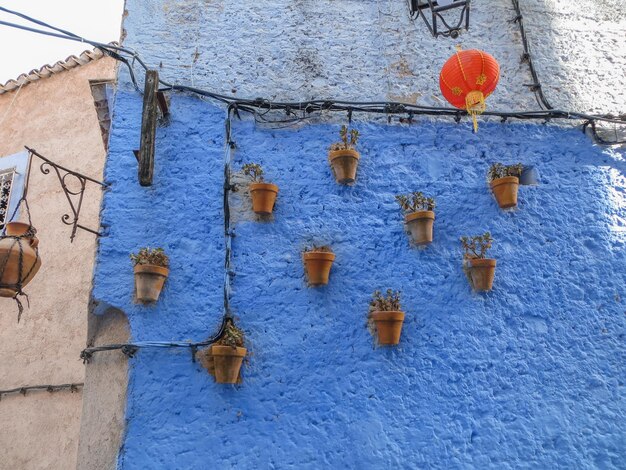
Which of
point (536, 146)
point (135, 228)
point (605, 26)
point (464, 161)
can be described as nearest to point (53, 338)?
point (135, 228)

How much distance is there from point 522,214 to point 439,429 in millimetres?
1994

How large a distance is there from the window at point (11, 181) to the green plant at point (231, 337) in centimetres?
550

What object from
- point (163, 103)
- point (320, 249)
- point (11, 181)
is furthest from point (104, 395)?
point (11, 181)

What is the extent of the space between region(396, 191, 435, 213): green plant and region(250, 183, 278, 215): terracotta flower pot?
1095 millimetres

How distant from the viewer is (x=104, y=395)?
4.29 metres

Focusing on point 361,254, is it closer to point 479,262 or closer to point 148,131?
point 479,262

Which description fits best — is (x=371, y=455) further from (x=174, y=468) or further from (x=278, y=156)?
(x=278, y=156)

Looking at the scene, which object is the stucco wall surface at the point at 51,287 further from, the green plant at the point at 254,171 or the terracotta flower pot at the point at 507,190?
the terracotta flower pot at the point at 507,190

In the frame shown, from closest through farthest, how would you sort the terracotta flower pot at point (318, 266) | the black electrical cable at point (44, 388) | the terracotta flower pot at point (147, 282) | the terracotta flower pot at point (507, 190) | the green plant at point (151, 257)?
1. the terracotta flower pot at point (147, 282)
2. the green plant at point (151, 257)
3. the terracotta flower pot at point (318, 266)
4. the terracotta flower pot at point (507, 190)
5. the black electrical cable at point (44, 388)

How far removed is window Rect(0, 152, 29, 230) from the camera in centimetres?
846

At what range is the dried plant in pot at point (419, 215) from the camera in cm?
475

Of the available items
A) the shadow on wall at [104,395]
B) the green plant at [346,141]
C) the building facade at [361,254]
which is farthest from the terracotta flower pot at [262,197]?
the shadow on wall at [104,395]

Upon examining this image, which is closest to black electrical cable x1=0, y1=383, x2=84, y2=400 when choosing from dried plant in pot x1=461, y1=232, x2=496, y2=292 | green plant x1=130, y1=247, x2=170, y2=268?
green plant x1=130, y1=247, x2=170, y2=268

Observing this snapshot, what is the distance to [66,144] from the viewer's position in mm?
8875
